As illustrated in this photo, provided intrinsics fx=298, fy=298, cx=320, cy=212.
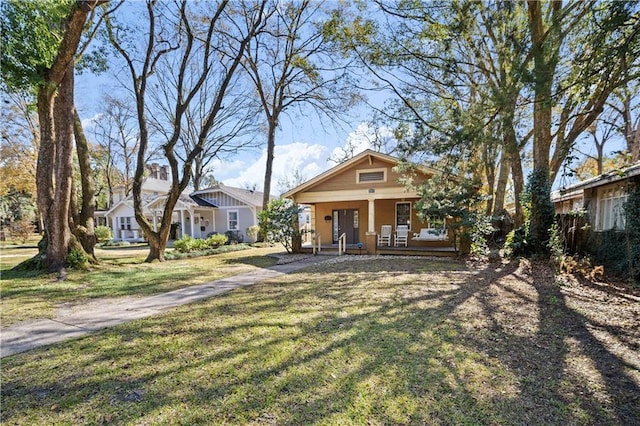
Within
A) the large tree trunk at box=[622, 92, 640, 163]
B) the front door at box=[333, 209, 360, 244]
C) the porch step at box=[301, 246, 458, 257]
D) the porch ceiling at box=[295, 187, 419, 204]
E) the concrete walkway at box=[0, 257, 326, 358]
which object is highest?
the large tree trunk at box=[622, 92, 640, 163]

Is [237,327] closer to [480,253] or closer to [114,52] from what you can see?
[480,253]

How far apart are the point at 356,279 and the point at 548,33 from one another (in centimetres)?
564

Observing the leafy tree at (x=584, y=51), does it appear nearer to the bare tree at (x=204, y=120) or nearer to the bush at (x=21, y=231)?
the bare tree at (x=204, y=120)

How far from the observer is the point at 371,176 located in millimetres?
12898

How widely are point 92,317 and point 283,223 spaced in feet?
28.3

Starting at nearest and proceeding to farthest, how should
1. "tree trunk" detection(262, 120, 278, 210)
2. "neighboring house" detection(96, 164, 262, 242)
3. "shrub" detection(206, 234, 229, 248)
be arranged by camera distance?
"shrub" detection(206, 234, 229, 248)
"tree trunk" detection(262, 120, 278, 210)
"neighboring house" detection(96, 164, 262, 242)

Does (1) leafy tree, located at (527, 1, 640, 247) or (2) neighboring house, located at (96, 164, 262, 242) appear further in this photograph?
(2) neighboring house, located at (96, 164, 262, 242)

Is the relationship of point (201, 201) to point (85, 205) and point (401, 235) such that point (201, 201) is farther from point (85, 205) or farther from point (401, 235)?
point (401, 235)

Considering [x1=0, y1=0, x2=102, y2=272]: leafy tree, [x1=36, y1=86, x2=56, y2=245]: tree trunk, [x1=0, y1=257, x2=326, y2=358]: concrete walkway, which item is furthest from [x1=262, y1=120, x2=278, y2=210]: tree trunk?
[x1=0, y1=257, x2=326, y2=358]: concrete walkway

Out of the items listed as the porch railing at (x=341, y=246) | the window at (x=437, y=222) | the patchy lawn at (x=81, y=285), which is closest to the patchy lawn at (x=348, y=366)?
the patchy lawn at (x=81, y=285)

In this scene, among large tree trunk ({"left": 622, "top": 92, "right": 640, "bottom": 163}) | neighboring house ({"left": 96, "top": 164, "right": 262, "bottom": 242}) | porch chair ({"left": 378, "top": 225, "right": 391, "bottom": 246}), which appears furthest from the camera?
neighboring house ({"left": 96, "top": 164, "right": 262, "bottom": 242})

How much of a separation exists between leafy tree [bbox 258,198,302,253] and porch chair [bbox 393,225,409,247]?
14.7ft

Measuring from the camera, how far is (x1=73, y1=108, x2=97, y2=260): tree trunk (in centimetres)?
920

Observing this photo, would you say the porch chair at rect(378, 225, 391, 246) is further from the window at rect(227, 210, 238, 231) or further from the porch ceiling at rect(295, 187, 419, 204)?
the window at rect(227, 210, 238, 231)
